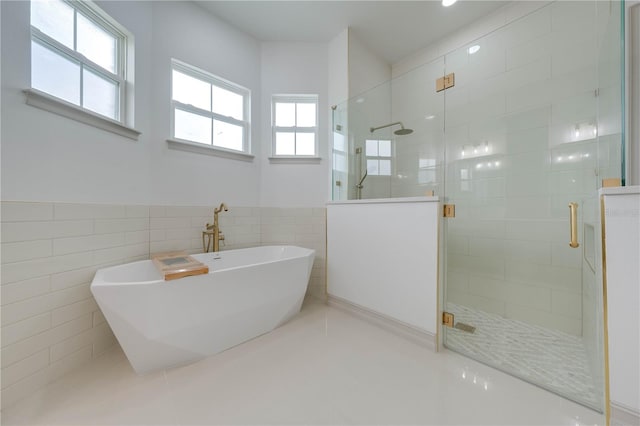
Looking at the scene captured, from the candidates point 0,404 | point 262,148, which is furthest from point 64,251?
point 262,148

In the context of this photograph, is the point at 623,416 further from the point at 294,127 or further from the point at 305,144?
the point at 294,127

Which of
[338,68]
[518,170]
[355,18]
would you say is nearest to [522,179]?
[518,170]

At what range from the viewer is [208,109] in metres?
2.42

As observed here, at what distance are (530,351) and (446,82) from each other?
6.81 ft

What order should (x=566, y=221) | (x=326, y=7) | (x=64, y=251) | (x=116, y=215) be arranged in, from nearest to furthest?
→ (x=64, y=251), (x=116, y=215), (x=566, y=221), (x=326, y=7)

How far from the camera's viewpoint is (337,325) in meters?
1.96

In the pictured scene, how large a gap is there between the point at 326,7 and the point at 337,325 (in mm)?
3016

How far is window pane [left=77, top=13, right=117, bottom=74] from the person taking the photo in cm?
155

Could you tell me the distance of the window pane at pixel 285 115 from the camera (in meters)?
2.80

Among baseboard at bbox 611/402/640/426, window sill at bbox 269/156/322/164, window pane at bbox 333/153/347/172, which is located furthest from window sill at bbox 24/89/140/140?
baseboard at bbox 611/402/640/426

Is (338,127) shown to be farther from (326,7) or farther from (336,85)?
(326,7)

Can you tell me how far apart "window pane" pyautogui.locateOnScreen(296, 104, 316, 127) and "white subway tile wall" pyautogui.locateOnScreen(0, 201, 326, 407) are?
5.71ft

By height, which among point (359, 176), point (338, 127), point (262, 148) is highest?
point (338, 127)

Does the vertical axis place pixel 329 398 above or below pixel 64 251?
below
